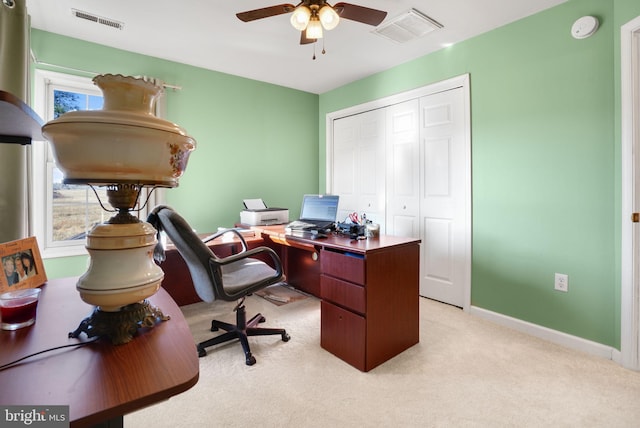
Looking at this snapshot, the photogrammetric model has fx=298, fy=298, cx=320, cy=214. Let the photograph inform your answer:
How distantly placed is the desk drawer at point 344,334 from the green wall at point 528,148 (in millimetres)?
1460

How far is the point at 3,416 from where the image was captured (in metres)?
0.47

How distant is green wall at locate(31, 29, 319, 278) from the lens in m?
2.80

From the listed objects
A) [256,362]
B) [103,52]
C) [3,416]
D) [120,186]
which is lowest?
[256,362]

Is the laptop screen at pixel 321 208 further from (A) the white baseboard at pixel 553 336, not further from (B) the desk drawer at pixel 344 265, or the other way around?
(A) the white baseboard at pixel 553 336

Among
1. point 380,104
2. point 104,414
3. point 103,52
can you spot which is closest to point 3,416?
point 104,414

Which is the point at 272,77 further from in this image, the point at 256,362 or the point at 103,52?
the point at 256,362

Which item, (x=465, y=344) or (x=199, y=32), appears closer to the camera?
(x=465, y=344)

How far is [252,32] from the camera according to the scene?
8.64ft

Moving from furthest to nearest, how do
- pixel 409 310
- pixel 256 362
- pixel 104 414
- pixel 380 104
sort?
1. pixel 380 104
2. pixel 409 310
3. pixel 256 362
4. pixel 104 414

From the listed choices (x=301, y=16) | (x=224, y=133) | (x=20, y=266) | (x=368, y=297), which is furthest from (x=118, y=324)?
(x=224, y=133)

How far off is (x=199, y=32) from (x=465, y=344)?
3363 mm

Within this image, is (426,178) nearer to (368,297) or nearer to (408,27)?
(408,27)

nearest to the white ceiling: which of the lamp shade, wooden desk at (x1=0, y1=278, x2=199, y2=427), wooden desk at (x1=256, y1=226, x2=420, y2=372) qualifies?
wooden desk at (x1=256, y1=226, x2=420, y2=372)

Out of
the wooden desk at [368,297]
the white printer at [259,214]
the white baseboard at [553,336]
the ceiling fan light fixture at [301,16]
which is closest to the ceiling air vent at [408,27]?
the ceiling fan light fixture at [301,16]
